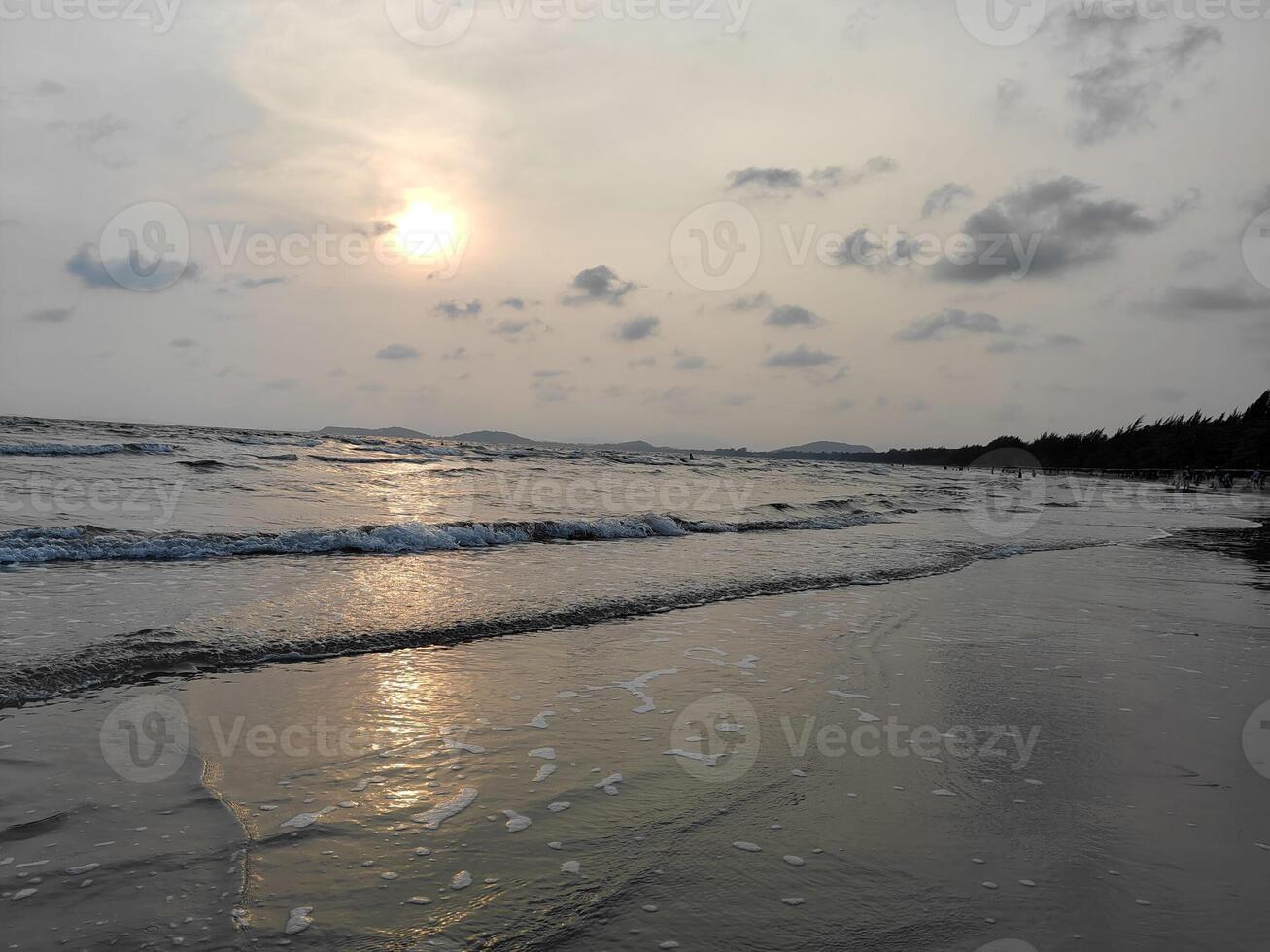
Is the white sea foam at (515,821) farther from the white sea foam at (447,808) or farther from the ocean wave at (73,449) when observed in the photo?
the ocean wave at (73,449)

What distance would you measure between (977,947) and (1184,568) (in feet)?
48.4

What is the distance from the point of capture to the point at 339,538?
13430 mm

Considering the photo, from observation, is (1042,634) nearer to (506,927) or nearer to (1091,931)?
(1091,931)

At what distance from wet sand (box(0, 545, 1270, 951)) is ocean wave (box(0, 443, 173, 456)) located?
97.3ft

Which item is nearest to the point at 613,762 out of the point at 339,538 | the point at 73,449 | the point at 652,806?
the point at 652,806

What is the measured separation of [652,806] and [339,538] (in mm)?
10961

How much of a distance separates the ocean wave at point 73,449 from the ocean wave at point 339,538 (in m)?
21.2

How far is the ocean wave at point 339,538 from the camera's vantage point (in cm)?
1086

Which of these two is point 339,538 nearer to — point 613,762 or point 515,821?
point 613,762

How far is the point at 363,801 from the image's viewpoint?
155 inches

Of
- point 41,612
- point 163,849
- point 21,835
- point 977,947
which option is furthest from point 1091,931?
point 41,612

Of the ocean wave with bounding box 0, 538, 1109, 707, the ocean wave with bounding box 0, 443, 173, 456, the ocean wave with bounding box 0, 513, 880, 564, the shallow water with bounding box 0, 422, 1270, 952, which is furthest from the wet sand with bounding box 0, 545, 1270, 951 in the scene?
the ocean wave with bounding box 0, 443, 173, 456

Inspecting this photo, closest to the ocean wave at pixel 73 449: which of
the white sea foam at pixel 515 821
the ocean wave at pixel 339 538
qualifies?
the ocean wave at pixel 339 538

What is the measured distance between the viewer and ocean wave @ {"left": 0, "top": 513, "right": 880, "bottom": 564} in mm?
10859
